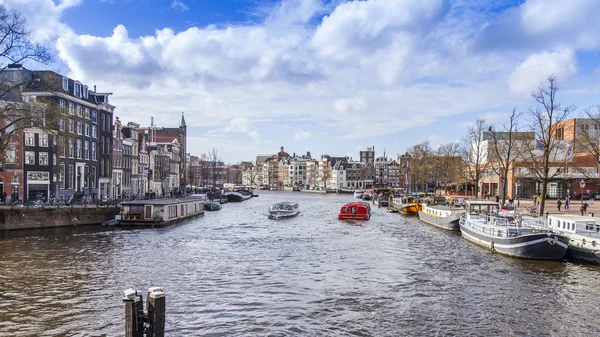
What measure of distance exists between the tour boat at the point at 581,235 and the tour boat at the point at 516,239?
96 cm

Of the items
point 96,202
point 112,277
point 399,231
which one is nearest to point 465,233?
point 399,231

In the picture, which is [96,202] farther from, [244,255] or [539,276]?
[539,276]

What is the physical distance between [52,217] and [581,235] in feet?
155

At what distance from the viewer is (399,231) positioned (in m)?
53.8

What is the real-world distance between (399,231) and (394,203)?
34.0 metres

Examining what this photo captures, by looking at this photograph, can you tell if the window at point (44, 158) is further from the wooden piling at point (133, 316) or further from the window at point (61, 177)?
the wooden piling at point (133, 316)

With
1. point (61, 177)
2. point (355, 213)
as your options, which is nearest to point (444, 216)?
point (355, 213)

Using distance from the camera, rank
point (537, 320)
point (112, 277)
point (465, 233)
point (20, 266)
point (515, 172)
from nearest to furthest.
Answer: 1. point (537, 320)
2. point (112, 277)
3. point (20, 266)
4. point (465, 233)
5. point (515, 172)

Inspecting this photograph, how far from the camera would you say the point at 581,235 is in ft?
111

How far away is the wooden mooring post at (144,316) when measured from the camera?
14.7m

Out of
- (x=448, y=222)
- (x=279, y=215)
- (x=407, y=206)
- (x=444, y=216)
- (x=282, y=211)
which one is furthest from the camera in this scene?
(x=407, y=206)

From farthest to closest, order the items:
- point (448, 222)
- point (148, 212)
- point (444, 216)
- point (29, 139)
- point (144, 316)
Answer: point (29, 139) < point (444, 216) < point (148, 212) < point (448, 222) < point (144, 316)

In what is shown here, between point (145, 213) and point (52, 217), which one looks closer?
point (52, 217)

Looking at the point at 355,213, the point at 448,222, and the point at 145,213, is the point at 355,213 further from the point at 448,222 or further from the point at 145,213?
A: the point at 145,213
